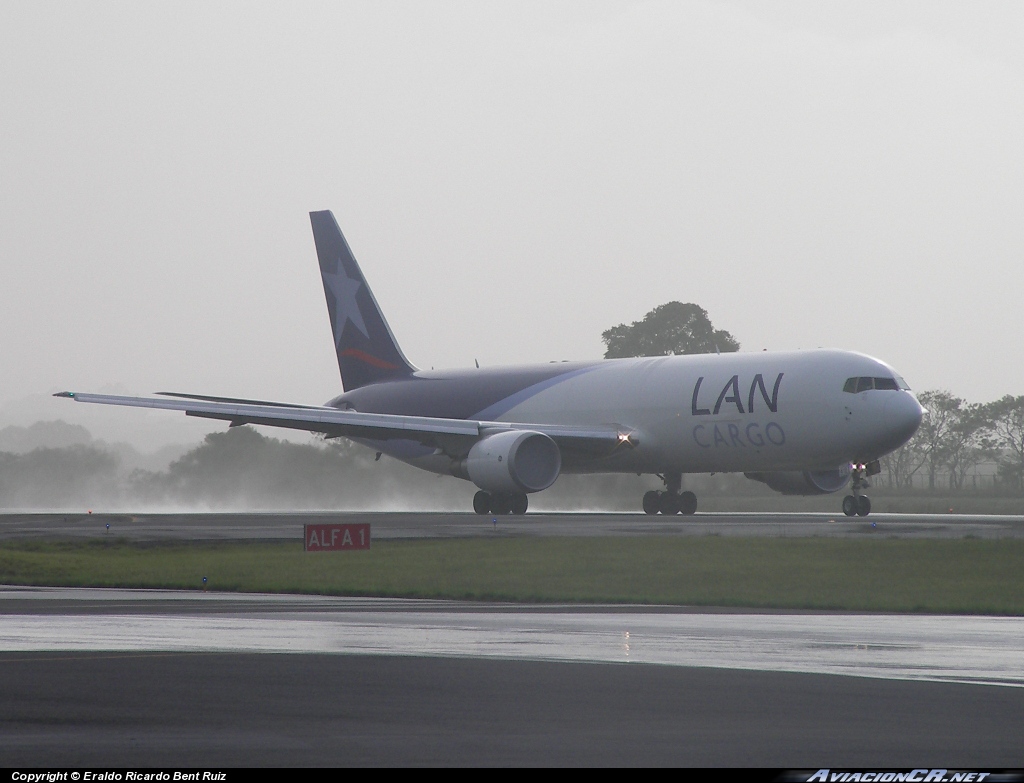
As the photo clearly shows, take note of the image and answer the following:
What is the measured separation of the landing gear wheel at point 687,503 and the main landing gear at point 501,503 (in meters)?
4.90

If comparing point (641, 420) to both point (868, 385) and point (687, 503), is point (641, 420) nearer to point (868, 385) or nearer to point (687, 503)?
point (687, 503)

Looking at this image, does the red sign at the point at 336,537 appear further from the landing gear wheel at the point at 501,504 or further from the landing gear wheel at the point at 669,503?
the landing gear wheel at the point at 669,503

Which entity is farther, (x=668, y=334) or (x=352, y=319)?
(x=668, y=334)

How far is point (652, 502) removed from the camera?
159ft

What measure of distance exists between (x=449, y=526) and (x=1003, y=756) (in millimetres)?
28208

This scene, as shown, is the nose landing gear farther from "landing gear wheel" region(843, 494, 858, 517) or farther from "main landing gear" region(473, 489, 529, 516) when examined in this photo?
"main landing gear" region(473, 489, 529, 516)

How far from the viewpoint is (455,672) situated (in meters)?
11.7

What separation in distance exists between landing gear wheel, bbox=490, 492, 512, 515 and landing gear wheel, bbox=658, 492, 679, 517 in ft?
15.9

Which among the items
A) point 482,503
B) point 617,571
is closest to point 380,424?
point 482,503

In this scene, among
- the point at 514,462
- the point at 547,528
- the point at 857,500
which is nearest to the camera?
the point at 547,528

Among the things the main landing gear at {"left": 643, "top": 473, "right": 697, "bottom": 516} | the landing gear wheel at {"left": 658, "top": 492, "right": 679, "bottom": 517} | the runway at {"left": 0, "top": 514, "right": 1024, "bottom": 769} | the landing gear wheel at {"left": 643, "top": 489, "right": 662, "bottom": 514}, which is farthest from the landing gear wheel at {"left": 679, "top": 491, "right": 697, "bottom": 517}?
the runway at {"left": 0, "top": 514, "right": 1024, "bottom": 769}

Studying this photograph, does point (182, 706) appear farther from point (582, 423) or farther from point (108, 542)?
point (582, 423)

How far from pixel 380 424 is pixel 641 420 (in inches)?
296
